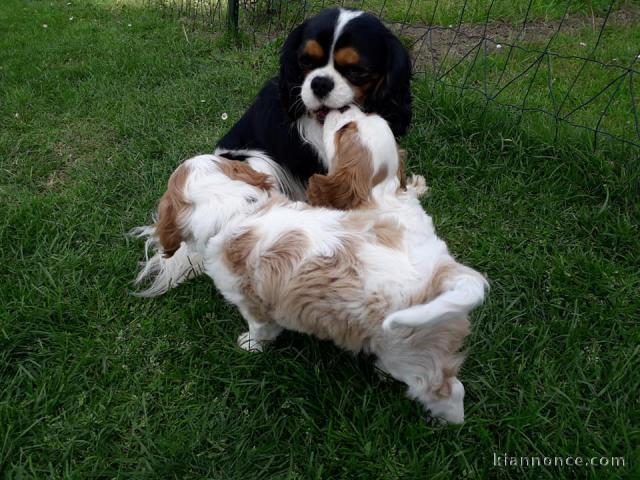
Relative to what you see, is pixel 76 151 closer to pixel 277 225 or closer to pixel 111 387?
pixel 111 387

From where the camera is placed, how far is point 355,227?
181 cm

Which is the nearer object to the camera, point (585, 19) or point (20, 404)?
point (20, 404)

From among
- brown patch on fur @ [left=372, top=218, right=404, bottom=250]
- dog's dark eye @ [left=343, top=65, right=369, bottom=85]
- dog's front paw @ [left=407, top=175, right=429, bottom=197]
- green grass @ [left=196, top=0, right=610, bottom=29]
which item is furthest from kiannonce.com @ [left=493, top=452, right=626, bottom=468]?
green grass @ [left=196, top=0, right=610, bottom=29]

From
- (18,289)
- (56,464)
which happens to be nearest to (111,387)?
(56,464)

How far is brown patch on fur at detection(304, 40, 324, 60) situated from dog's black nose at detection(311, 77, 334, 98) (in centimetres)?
13

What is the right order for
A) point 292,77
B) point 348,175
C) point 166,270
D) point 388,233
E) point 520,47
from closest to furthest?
point 388,233
point 348,175
point 166,270
point 292,77
point 520,47

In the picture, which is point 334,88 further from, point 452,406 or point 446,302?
point 452,406

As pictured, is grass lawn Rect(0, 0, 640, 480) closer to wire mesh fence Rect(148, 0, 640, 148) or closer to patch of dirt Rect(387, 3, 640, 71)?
wire mesh fence Rect(148, 0, 640, 148)

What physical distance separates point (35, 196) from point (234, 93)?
5.98 ft

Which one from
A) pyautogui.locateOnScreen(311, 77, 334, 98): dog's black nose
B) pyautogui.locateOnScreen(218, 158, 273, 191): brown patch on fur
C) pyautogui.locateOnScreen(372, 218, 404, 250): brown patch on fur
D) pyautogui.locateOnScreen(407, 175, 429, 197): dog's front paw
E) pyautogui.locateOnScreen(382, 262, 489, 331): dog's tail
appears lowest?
pyautogui.locateOnScreen(407, 175, 429, 197): dog's front paw

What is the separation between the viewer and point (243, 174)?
2.18 metres

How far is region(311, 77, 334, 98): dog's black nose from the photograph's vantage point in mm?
2365

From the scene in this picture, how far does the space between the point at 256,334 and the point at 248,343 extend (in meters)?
0.12

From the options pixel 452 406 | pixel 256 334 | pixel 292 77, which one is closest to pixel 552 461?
pixel 452 406
